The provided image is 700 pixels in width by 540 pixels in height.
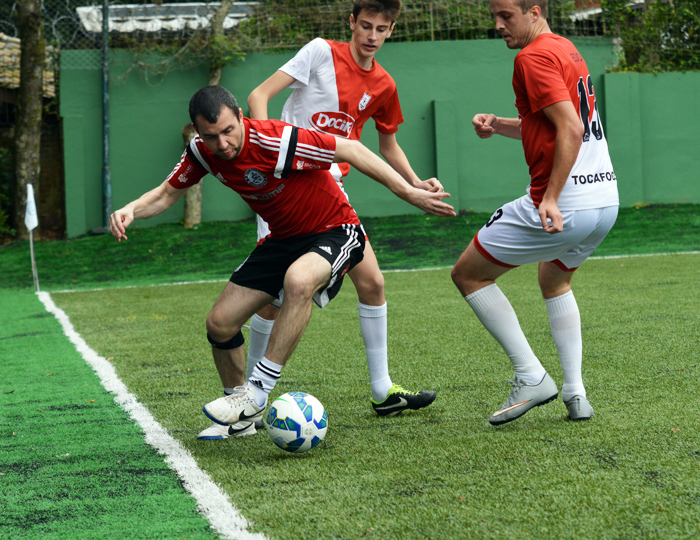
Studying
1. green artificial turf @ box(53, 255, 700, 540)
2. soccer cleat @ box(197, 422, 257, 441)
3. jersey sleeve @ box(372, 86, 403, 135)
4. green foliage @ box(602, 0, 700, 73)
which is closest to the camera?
green artificial turf @ box(53, 255, 700, 540)

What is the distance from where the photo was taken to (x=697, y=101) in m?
16.3

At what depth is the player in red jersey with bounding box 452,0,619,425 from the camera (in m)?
3.18

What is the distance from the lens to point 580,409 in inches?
136

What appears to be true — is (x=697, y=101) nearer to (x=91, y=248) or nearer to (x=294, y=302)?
(x=91, y=248)

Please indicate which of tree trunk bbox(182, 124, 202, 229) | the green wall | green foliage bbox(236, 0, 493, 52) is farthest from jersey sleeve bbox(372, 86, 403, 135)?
green foliage bbox(236, 0, 493, 52)

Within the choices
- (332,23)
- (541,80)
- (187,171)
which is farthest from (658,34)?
(187,171)

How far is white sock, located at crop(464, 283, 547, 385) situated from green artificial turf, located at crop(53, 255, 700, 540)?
289mm

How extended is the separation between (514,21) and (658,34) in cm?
1565

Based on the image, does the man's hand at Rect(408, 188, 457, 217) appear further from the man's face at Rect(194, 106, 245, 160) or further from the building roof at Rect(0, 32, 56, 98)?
the building roof at Rect(0, 32, 56, 98)

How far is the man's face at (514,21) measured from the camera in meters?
3.31

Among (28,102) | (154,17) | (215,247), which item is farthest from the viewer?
(154,17)

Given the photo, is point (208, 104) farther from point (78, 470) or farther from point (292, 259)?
point (78, 470)

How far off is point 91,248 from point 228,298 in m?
11.3

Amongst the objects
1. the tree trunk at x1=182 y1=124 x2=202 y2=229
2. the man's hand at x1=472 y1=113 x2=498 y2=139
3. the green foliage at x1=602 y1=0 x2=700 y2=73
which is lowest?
the tree trunk at x1=182 y1=124 x2=202 y2=229
